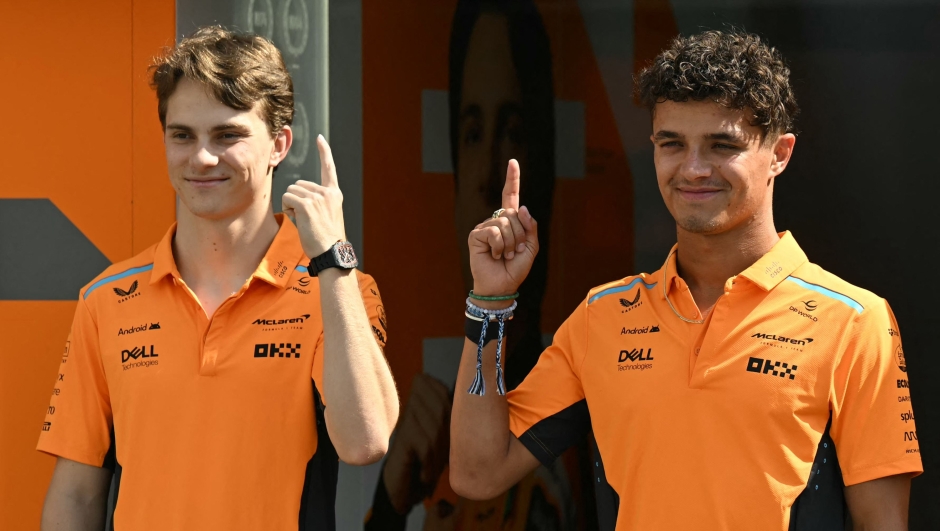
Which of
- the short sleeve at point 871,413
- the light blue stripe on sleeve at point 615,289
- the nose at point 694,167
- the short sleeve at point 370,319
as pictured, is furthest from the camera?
the light blue stripe on sleeve at point 615,289

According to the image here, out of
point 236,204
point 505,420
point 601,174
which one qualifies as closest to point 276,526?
point 505,420

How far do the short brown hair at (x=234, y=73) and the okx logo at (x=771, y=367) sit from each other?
1.07 metres

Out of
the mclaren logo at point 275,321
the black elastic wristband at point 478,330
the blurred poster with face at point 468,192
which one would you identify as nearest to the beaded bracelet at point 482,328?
the black elastic wristband at point 478,330

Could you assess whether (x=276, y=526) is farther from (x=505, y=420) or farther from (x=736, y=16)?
(x=736, y=16)

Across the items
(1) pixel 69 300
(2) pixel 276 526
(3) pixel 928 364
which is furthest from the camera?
(1) pixel 69 300

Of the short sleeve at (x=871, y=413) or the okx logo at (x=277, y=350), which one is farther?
the okx logo at (x=277, y=350)

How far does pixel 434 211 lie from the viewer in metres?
2.95

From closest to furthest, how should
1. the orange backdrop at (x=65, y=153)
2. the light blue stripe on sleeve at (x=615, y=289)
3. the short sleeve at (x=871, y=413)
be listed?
the short sleeve at (x=871, y=413)
the light blue stripe on sleeve at (x=615, y=289)
the orange backdrop at (x=65, y=153)

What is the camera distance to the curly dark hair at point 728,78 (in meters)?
1.97

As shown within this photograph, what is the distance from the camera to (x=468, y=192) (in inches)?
115

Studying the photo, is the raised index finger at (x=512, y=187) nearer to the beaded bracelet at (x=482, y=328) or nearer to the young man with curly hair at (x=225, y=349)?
the beaded bracelet at (x=482, y=328)

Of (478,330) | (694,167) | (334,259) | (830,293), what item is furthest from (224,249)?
(830,293)

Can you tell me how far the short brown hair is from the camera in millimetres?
2123

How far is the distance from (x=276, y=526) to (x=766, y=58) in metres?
1.31
